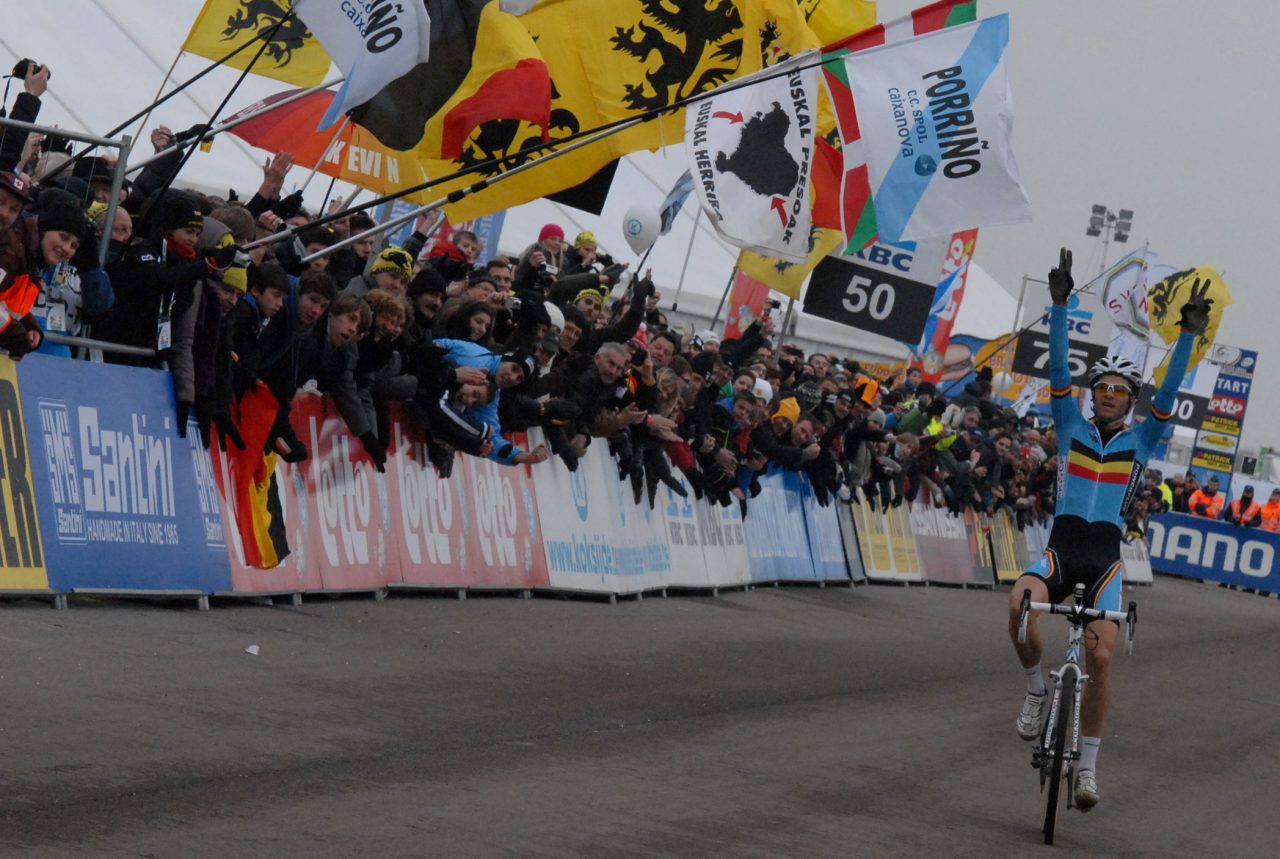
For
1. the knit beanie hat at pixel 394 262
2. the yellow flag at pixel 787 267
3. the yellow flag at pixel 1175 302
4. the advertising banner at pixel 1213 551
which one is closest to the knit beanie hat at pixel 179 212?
the knit beanie hat at pixel 394 262

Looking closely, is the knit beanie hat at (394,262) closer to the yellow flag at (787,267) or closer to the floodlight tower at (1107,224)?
the yellow flag at (787,267)

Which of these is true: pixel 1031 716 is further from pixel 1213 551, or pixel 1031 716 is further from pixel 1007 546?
pixel 1213 551

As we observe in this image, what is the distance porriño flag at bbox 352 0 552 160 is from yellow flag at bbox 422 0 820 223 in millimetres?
975

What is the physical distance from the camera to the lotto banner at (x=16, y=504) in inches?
Result: 406

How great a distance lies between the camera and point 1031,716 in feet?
32.5

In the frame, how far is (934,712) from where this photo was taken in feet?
43.5

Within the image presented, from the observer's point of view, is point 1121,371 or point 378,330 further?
point 378,330

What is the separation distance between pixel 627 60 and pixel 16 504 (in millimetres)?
6652

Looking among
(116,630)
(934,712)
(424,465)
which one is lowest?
(934,712)

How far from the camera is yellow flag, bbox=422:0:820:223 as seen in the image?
1502 centimetres

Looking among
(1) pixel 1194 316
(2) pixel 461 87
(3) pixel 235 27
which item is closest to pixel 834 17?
(2) pixel 461 87

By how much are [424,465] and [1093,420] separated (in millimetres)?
6086

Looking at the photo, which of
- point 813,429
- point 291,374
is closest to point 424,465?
point 291,374

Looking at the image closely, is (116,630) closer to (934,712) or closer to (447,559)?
(447,559)
